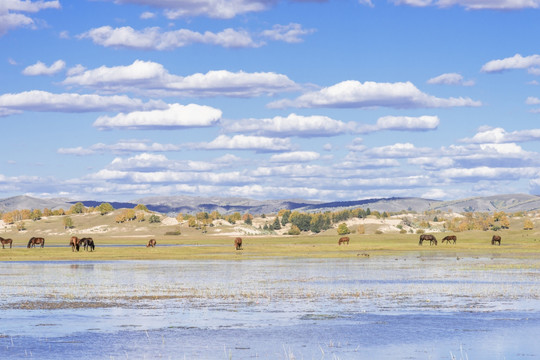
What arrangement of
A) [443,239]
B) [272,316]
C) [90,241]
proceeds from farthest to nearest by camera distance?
1. [443,239]
2. [90,241]
3. [272,316]

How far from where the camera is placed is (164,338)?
87.1 ft

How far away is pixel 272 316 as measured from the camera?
31781mm

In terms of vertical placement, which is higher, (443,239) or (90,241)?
(90,241)

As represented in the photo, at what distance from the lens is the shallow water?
80.0 ft

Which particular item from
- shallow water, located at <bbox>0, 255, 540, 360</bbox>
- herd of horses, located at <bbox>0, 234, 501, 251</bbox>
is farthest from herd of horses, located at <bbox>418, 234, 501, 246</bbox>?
shallow water, located at <bbox>0, 255, 540, 360</bbox>

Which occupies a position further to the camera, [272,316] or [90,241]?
[90,241]

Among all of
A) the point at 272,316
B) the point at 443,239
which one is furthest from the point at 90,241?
the point at 272,316

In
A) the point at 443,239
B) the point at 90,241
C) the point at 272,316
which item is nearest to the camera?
the point at 272,316

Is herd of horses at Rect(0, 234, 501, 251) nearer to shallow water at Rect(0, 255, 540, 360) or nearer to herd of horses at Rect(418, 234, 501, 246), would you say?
herd of horses at Rect(418, 234, 501, 246)

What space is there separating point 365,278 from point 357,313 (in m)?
18.8

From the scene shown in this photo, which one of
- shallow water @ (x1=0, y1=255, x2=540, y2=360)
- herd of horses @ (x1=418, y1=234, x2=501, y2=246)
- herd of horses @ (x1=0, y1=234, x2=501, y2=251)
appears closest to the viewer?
shallow water @ (x1=0, y1=255, x2=540, y2=360)

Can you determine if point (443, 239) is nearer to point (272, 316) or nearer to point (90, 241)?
point (90, 241)

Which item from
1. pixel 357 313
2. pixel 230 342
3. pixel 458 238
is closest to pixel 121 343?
pixel 230 342

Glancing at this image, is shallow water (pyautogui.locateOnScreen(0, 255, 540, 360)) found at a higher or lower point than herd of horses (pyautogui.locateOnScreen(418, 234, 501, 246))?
lower
